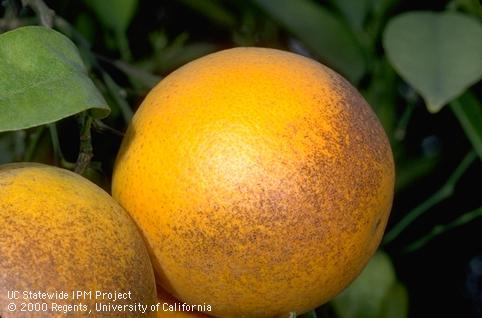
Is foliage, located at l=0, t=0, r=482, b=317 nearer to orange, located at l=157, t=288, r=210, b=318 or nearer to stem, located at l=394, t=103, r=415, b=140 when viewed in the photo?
stem, located at l=394, t=103, r=415, b=140

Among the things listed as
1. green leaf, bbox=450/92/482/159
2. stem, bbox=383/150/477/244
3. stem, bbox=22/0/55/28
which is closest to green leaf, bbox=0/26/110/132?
stem, bbox=22/0/55/28

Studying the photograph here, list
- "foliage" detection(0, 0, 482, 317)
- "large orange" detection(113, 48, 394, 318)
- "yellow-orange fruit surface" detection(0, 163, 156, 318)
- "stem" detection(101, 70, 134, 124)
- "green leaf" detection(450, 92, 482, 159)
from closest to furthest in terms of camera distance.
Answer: "yellow-orange fruit surface" detection(0, 163, 156, 318)
"large orange" detection(113, 48, 394, 318)
"foliage" detection(0, 0, 482, 317)
"stem" detection(101, 70, 134, 124)
"green leaf" detection(450, 92, 482, 159)

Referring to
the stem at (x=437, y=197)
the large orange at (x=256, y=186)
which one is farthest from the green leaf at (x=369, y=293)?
the large orange at (x=256, y=186)

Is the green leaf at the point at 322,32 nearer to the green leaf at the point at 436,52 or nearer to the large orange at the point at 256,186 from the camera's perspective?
the green leaf at the point at 436,52

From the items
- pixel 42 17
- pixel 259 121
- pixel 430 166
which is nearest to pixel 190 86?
pixel 259 121

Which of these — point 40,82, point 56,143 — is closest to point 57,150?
point 56,143

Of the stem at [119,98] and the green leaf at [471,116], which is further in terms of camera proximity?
the green leaf at [471,116]
